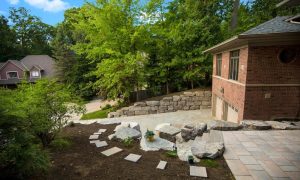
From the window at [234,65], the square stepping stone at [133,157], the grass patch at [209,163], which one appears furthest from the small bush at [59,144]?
the window at [234,65]

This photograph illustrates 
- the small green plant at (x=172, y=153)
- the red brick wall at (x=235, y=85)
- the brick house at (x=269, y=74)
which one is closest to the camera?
the small green plant at (x=172, y=153)

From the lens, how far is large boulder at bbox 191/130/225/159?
3.70 meters

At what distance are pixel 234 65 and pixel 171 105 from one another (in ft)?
17.3

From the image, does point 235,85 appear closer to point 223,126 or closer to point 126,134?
point 223,126

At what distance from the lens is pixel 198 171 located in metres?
3.22

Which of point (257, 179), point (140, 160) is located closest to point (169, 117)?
point (140, 160)

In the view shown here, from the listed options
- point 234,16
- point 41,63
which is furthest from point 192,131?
point 41,63

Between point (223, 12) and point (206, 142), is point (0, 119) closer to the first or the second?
point (206, 142)

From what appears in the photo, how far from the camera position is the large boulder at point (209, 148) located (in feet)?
12.1

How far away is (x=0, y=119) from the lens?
2.58 m

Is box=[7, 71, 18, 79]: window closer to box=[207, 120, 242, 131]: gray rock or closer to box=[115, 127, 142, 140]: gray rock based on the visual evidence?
box=[115, 127, 142, 140]: gray rock

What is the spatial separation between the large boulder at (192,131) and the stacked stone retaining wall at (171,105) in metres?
6.47

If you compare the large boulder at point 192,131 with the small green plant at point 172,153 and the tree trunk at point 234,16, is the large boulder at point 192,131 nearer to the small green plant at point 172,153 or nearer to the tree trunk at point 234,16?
the small green plant at point 172,153

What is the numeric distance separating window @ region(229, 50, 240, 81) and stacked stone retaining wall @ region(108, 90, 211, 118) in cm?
409
